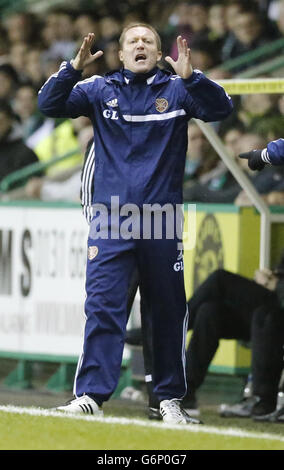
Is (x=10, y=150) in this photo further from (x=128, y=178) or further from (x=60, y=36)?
(x=128, y=178)

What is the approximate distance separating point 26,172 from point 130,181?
5068mm

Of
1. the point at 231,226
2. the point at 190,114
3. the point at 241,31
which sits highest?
the point at 241,31

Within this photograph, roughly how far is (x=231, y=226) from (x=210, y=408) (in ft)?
4.33

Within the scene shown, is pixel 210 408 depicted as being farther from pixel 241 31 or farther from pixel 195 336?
pixel 241 31

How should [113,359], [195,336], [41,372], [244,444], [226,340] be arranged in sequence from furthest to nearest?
[41,372] < [226,340] < [195,336] < [113,359] < [244,444]

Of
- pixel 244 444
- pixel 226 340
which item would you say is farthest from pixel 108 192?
pixel 226 340

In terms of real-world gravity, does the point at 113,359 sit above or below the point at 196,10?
below

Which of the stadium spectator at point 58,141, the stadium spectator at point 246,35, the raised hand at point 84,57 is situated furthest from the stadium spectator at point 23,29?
the raised hand at point 84,57

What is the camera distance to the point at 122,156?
Answer: 689 centimetres

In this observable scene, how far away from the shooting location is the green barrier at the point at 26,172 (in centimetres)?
1163

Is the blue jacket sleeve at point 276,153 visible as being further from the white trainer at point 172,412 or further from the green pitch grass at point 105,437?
the green pitch grass at point 105,437

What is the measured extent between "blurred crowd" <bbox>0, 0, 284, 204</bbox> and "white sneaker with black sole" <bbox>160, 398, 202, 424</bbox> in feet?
9.31

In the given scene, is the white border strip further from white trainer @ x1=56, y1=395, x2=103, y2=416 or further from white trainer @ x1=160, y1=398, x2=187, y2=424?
white trainer @ x1=160, y1=398, x2=187, y2=424

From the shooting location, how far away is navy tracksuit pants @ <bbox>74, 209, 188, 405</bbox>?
6836 millimetres
